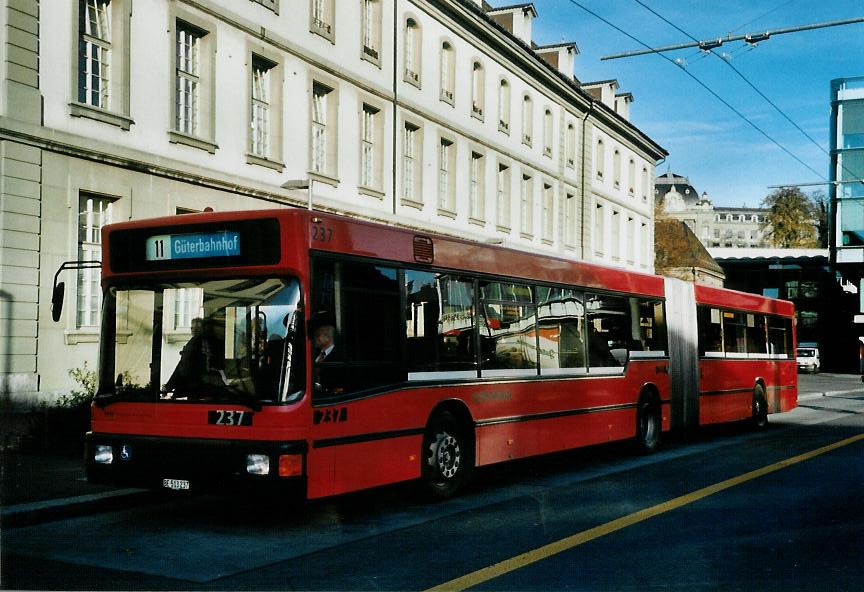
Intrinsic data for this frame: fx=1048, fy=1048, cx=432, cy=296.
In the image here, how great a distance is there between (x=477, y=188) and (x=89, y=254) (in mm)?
18268

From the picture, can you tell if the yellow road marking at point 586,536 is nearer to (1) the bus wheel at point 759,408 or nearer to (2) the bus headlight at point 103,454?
(2) the bus headlight at point 103,454

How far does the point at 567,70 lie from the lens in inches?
1671

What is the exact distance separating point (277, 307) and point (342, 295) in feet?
2.47

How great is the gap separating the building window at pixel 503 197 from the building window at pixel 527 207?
1209 millimetres

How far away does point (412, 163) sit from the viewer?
29.7 m

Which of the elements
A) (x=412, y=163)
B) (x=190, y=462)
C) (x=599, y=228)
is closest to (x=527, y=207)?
(x=599, y=228)

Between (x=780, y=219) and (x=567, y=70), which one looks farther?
(x=780, y=219)

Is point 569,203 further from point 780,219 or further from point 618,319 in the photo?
point 780,219

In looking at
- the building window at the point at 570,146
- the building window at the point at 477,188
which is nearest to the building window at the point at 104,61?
the building window at the point at 477,188

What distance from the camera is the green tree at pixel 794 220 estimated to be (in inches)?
3639

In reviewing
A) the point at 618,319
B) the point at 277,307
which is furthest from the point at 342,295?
the point at 618,319

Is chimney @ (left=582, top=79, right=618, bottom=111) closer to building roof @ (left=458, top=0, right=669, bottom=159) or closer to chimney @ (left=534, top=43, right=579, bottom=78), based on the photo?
building roof @ (left=458, top=0, right=669, bottom=159)

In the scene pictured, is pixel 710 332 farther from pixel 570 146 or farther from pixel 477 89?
pixel 570 146

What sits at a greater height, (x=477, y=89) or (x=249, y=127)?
(x=477, y=89)
